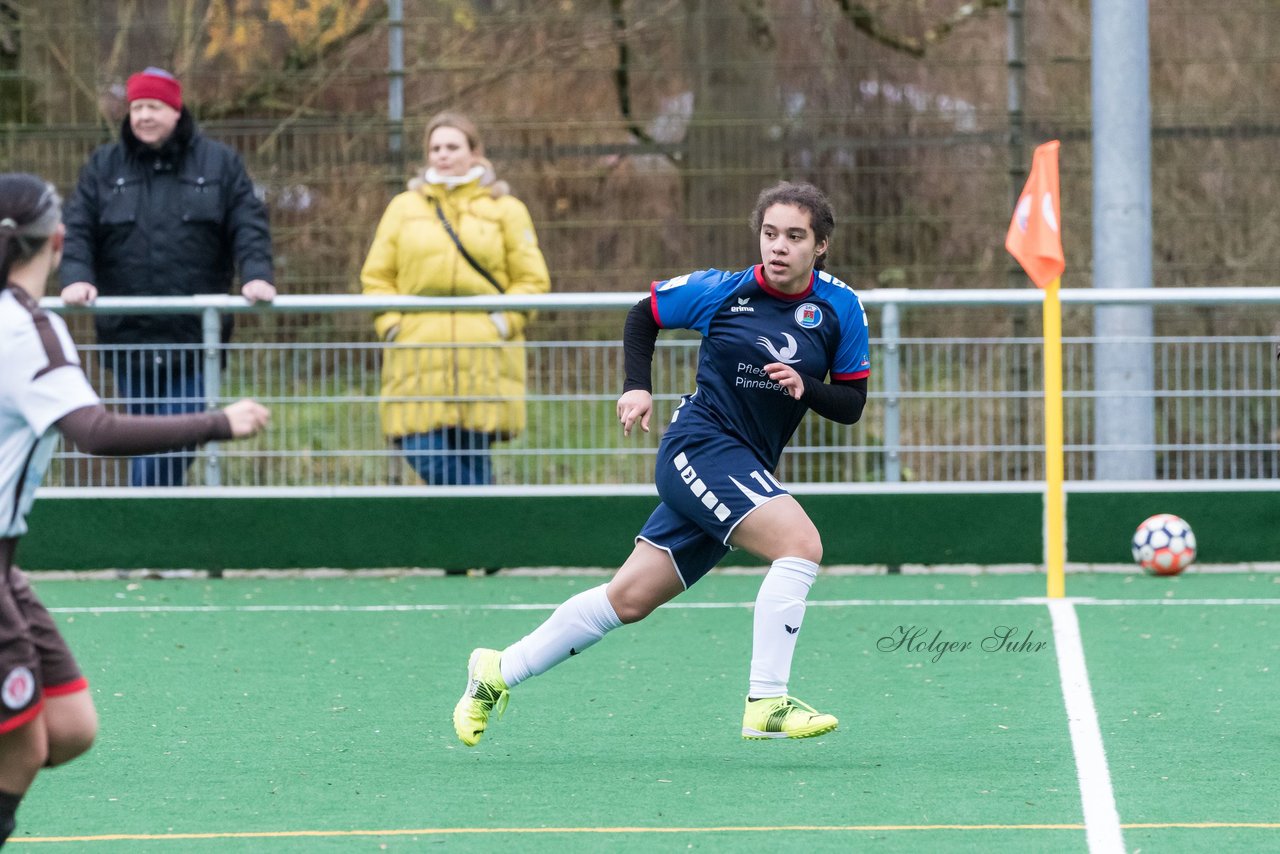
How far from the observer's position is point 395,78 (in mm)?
11305

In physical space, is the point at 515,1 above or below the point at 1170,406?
above

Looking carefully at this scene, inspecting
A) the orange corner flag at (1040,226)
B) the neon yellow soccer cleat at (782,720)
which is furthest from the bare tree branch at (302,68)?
the neon yellow soccer cleat at (782,720)

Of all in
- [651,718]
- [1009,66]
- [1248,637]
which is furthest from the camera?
[1009,66]

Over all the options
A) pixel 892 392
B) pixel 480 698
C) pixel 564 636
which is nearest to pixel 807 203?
pixel 564 636

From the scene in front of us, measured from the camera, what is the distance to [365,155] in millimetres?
11281

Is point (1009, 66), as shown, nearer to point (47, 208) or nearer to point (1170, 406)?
point (1170, 406)

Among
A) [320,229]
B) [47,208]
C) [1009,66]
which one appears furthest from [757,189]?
[47,208]

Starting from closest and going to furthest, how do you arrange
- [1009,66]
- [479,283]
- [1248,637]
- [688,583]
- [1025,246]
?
[688,583] < [1248,637] < [1025,246] < [479,283] < [1009,66]

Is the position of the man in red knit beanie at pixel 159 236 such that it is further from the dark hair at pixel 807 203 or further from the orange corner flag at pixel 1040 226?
the dark hair at pixel 807 203

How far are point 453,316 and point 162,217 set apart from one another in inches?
57.2

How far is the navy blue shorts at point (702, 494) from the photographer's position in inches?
231

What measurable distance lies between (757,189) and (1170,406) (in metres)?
2.61

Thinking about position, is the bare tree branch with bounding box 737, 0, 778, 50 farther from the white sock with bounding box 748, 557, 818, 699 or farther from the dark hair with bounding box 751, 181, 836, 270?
the white sock with bounding box 748, 557, 818, 699

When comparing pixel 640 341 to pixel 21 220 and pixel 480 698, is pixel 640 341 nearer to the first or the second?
pixel 480 698
